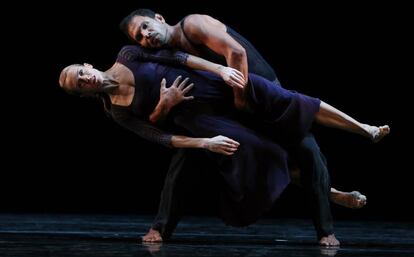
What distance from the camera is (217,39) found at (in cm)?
368

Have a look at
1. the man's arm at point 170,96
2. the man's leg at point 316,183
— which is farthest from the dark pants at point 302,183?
the man's arm at point 170,96

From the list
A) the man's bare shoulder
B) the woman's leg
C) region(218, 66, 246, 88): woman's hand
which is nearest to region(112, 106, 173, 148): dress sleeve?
region(218, 66, 246, 88): woman's hand

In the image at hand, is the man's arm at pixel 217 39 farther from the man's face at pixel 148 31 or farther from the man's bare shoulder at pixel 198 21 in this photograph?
the man's face at pixel 148 31

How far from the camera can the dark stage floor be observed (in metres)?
3.29

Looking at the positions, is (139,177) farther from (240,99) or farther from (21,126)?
(240,99)

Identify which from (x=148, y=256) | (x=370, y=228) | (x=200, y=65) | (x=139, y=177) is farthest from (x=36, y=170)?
(x=148, y=256)

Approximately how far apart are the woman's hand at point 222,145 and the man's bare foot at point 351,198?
575 mm

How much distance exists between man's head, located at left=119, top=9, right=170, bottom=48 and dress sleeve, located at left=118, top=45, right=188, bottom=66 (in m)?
0.03

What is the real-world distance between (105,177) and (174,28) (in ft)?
9.04

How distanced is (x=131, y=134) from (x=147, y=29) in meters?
2.75

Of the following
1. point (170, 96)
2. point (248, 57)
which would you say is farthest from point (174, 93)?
point (248, 57)

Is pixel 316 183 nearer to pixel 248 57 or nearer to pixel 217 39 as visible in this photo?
pixel 248 57

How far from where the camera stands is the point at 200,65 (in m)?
3.71

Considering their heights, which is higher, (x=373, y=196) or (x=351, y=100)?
(x=351, y=100)
